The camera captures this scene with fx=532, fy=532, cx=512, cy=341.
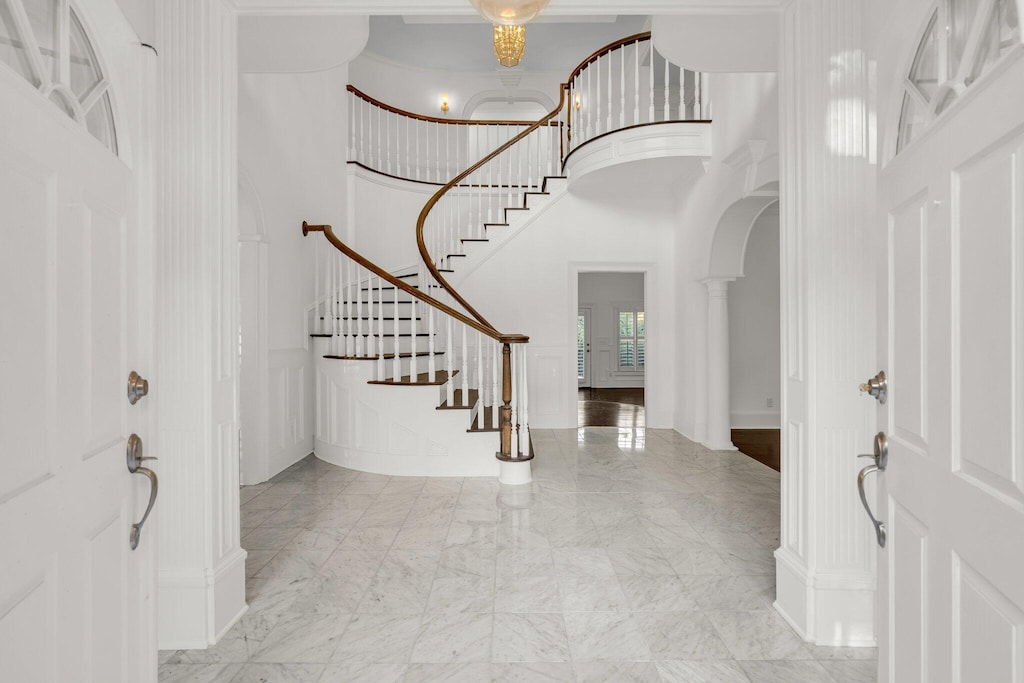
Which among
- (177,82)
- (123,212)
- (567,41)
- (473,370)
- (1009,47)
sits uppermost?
(567,41)

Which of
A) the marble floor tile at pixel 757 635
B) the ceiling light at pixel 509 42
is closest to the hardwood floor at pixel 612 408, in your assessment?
the marble floor tile at pixel 757 635

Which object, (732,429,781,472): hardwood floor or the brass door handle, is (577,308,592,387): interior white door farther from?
the brass door handle

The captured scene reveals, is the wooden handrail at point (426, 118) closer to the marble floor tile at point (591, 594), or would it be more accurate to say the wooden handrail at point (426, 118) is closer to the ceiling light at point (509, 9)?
the ceiling light at point (509, 9)

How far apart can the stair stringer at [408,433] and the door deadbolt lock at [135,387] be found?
3029 mm

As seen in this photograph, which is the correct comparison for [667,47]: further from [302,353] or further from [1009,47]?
[302,353]

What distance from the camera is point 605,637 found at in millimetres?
2066

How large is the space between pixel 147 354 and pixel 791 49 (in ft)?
8.23

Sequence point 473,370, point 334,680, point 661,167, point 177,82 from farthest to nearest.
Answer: point 473,370 → point 661,167 → point 177,82 → point 334,680

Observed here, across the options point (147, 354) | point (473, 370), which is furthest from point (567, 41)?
point (147, 354)

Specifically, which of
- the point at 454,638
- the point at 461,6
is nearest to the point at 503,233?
the point at 461,6

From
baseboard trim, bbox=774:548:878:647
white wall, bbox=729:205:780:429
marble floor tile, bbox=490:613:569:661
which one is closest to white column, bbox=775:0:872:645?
baseboard trim, bbox=774:548:878:647

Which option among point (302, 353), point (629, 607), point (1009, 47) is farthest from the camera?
point (302, 353)

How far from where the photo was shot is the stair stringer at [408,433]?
14.2ft

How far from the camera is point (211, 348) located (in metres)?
2.05
